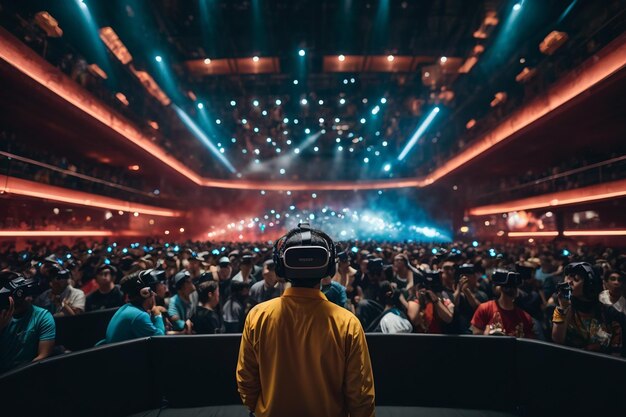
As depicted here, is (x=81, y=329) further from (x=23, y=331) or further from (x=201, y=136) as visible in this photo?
(x=201, y=136)

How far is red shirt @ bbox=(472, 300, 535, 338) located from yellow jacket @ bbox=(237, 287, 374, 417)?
2.14 meters

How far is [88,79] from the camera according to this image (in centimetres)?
885

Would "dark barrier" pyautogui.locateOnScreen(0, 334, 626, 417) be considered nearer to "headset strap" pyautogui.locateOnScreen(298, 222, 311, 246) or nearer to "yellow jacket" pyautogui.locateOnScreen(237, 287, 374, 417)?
"yellow jacket" pyautogui.locateOnScreen(237, 287, 374, 417)

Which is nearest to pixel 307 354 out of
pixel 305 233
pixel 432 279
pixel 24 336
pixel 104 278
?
pixel 305 233

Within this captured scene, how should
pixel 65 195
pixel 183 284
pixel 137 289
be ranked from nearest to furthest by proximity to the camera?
pixel 137 289 < pixel 183 284 < pixel 65 195

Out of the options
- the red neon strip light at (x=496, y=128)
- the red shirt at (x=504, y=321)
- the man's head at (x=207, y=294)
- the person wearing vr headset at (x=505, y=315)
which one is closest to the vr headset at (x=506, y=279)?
the person wearing vr headset at (x=505, y=315)

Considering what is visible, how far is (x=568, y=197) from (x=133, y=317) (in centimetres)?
1458

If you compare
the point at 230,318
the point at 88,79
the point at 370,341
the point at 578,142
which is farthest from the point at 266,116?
the point at 370,341

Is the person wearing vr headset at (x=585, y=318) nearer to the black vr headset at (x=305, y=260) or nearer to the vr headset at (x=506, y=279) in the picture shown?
the vr headset at (x=506, y=279)

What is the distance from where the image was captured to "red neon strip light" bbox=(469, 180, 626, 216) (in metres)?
9.64

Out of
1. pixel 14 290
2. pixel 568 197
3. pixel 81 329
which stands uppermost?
pixel 568 197

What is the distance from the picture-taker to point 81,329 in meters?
3.61

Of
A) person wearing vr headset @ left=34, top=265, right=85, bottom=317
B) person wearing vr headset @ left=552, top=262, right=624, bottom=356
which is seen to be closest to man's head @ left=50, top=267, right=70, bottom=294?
person wearing vr headset @ left=34, top=265, right=85, bottom=317

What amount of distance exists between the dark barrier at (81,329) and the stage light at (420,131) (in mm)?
17554
